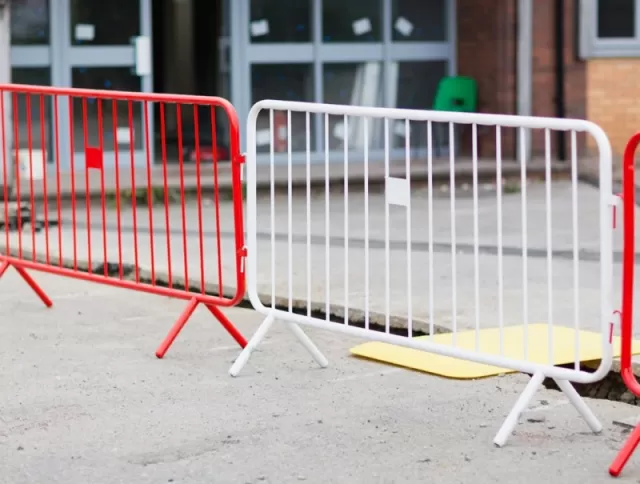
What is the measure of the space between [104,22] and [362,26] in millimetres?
2807

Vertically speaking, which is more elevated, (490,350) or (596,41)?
(596,41)

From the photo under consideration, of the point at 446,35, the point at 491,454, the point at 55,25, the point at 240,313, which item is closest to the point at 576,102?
the point at 446,35

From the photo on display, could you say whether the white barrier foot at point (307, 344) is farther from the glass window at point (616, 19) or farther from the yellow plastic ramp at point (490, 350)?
the glass window at point (616, 19)

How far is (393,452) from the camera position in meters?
5.04

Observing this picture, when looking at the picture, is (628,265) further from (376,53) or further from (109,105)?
(376,53)

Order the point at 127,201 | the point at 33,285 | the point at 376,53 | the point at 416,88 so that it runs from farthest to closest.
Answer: the point at 416,88
the point at 376,53
the point at 127,201
the point at 33,285

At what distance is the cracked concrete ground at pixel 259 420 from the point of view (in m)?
4.81

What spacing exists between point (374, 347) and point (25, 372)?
1646 millimetres

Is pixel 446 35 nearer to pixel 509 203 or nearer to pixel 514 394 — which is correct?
pixel 509 203

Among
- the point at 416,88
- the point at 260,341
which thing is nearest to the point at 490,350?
the point at 260,341

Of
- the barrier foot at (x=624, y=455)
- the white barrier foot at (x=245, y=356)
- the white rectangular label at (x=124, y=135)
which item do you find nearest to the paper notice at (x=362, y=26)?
the white rectangular label at (x=124, y=135)

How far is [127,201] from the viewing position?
12547 mm

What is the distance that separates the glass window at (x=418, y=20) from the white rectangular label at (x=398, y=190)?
942cm

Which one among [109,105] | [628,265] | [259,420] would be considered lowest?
[259,420]
